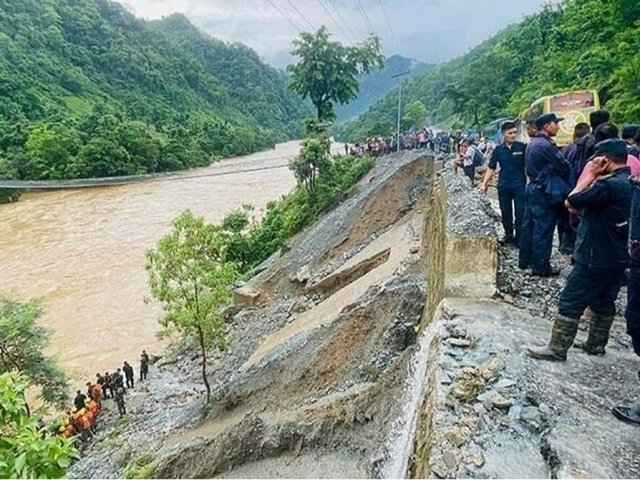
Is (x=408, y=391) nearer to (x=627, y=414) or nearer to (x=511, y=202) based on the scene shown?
(x=627, y=414)

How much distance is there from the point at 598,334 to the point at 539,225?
1856mm

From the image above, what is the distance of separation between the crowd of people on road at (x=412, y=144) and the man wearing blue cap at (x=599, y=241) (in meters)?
22.7

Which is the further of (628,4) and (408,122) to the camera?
(408,122)

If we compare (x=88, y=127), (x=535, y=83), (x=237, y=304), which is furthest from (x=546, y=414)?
(x=88, y=127)

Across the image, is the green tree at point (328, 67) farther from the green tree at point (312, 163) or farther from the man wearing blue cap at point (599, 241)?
the man wearing blue cap at point (599, 241)

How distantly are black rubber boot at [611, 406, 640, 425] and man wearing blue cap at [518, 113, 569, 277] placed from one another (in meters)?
2.74

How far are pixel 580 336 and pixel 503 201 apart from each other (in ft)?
8.63

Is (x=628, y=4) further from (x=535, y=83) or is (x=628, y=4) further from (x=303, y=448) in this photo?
(x=303, y=448)

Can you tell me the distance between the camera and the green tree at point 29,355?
14649mm

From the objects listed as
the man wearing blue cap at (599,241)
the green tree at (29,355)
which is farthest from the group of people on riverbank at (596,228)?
the green tree at (29,355)

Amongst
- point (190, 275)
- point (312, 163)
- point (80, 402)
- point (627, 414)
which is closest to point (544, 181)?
point (627, 414)

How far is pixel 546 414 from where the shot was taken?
12.0 ft

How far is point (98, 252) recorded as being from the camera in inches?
1196

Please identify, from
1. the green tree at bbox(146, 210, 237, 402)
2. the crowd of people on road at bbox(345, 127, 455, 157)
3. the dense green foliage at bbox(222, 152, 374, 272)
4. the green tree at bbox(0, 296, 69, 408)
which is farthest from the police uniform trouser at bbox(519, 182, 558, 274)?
the dense green foliage at bbox(222, 152, 374, 272)
